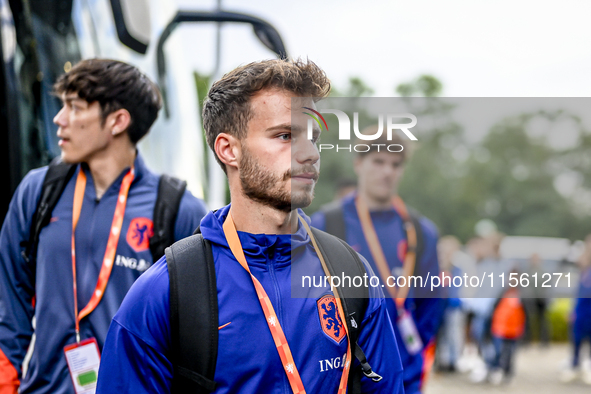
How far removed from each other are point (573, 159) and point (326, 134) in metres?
2.13

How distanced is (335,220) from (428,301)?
88cm

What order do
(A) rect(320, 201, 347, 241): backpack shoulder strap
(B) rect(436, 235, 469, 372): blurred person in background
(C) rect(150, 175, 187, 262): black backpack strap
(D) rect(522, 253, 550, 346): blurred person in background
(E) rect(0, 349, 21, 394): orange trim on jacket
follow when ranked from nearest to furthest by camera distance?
1. (E) rect(0, 349, 21, 394): orange trim on jacket
2. (C) rect(150, 175, 187, 262): black backpack strap
3. (A) rect(320, 201, 347, 241): backpack shoulder strap
4. (B) rect(436, 235, 469, 372): blurred person in background
5. (D) rect(522, 253, 550, 346): blurred person in background

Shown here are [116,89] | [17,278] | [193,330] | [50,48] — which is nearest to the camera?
[193,330]

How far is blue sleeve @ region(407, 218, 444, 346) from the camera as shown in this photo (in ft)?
12.1

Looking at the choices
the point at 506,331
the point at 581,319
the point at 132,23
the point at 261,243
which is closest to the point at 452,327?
the point at 506,331

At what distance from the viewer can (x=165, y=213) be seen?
230 centimetres

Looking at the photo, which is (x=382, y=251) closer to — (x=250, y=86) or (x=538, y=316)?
(x=250, y=86)

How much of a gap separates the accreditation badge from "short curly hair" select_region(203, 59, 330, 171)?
97 centimetres

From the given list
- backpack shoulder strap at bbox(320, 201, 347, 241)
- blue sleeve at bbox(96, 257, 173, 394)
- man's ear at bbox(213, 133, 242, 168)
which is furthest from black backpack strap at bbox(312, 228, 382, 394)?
backpack shoulder strap at bbox(320, 201, 347, 241)

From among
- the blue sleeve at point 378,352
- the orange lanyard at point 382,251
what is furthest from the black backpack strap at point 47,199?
the orange lanyard at point 382,251

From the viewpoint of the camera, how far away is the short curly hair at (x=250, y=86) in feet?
5.31

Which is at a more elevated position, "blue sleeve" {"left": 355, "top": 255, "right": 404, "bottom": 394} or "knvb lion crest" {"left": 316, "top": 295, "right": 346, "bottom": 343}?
"knvb lion crest" {"left": 316, "top": 295, "right": 346, "bottom": 343}

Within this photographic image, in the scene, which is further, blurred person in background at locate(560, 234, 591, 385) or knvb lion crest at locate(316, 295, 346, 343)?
blurred person in background at locate(560, 234, 591, 385)

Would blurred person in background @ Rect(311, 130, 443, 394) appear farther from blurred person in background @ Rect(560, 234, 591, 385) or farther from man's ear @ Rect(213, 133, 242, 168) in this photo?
blurred person in background @ Rect(560, 234, 591, 385)
